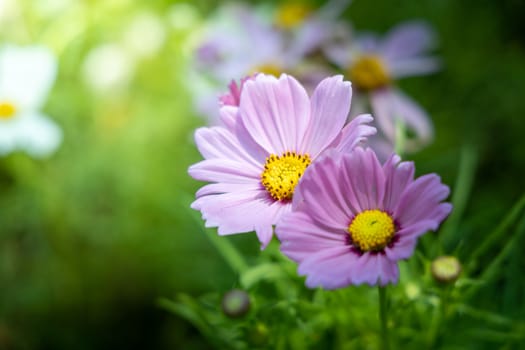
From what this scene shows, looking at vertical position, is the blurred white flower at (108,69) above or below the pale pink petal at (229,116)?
above

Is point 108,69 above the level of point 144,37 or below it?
below

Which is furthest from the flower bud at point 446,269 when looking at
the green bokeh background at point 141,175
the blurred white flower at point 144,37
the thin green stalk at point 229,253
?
the blurred white flower at point 144,37

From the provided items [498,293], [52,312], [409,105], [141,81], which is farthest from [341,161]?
[141,81]

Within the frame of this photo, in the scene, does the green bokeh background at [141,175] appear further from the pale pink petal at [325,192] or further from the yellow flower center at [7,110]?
the pale pink petal at [325,192]

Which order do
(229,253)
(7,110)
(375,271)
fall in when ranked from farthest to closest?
(7,110)
(229,253)
(375,271)

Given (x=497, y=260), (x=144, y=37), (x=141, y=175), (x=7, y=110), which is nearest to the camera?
(x=497, y=260)

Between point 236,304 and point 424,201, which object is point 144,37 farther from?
point 424,201

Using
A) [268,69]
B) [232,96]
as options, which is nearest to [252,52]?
[268,69]
